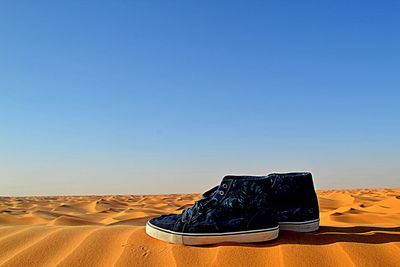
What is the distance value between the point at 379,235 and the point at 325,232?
0.33 metres

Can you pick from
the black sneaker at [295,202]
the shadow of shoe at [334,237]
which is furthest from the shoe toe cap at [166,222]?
the black sneaker at [295,202]

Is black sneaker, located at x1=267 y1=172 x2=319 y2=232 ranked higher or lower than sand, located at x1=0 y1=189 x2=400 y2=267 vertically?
higher

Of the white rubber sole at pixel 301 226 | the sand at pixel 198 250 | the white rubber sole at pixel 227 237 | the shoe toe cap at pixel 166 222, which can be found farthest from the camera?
the white rubber sole at pixel 301 226

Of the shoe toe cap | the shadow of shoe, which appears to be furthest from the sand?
the shoe toe cap

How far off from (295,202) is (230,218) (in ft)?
1.90

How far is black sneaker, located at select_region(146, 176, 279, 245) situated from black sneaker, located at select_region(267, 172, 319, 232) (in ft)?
0.88

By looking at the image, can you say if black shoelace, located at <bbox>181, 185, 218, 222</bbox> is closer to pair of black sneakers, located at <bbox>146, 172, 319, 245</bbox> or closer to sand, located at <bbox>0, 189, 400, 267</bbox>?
pair of black sneakers, located at <bbox>146, 172, 319, 245</bbox>

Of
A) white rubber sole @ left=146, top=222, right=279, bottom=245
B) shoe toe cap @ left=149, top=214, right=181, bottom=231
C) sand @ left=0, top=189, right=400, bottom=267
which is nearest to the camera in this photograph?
sand @ left=0, top=189, right=400, bottom=267

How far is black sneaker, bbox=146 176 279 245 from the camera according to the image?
1739 mm

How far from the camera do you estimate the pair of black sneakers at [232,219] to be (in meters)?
1.74

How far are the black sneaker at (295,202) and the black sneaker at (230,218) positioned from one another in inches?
10.5

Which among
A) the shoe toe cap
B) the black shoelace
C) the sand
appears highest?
the black shoelace

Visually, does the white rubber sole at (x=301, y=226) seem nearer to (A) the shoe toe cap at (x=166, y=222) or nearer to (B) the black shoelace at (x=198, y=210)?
(B) the black shoelace at (x=198, y=210)

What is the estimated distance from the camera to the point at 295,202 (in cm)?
207
